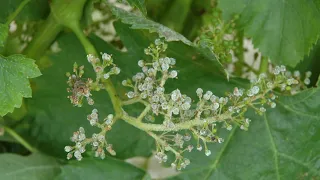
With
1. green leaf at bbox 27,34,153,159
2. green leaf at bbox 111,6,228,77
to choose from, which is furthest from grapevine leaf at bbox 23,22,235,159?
green leaf at bbox 111,6,228,77

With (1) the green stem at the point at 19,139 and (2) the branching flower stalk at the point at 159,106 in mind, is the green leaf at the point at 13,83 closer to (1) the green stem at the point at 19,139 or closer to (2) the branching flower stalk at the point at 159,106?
(2) the branching flower stalk at the point at 159,106

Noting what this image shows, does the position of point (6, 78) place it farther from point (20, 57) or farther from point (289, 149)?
point (289, 149)

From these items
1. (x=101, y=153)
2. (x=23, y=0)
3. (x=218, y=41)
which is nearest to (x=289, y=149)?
(x=218, y=41)

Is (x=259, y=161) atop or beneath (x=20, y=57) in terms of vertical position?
beneath

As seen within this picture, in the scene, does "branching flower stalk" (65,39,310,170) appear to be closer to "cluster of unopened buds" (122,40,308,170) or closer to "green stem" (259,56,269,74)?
"cluster of unopened buds" (122,40,308,170)

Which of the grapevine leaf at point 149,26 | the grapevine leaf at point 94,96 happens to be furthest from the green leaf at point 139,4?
the grapevine leaf at point 94,96

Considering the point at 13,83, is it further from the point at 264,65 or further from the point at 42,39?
the point at 264,65
